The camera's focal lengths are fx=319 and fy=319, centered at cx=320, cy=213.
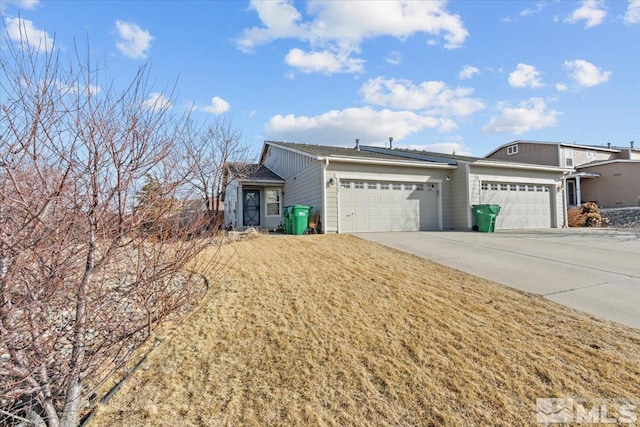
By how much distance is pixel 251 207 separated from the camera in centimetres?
1622

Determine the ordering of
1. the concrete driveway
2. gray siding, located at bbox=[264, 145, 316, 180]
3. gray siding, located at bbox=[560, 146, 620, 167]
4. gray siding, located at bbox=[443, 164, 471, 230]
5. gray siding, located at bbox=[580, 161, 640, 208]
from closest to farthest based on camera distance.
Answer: the concrete driveway → gray siding, located at bbox=[443, 164, 471, 230] → gray siding, located at bbox=[264, 145, 316, 180] → gray siding, located at bbox=[580, 161, 640, 208] → gray siding, located at bbox=[560, 146, 620, 167]

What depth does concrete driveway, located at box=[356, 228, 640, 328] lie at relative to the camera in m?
5.01

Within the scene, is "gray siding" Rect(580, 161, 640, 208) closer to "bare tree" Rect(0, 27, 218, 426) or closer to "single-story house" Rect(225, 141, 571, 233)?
"single-story house" Rect(225, 141, 571, 233)

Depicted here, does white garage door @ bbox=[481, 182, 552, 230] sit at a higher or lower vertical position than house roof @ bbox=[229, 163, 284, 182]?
lower

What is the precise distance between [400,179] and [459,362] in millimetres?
10415

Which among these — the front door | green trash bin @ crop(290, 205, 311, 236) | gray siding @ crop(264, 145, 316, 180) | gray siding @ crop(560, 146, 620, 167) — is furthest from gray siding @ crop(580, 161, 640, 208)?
the front door

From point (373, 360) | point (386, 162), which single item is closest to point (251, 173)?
point (386, 162)

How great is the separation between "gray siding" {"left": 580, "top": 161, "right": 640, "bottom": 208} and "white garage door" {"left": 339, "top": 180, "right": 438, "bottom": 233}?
18614 mm

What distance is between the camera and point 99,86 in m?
2.64

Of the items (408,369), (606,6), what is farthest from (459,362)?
(606,6)

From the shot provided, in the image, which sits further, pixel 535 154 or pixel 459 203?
pixel 535 154

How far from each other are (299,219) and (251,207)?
5.17 metres

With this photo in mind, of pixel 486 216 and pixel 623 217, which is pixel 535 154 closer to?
pixel 623 217

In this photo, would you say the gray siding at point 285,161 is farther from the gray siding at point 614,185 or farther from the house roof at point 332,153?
the gray siding at point 614,185
